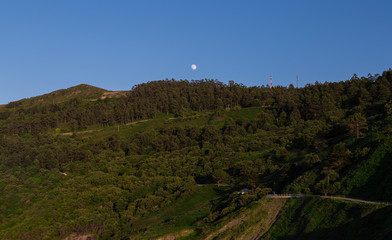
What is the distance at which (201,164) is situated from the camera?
95.9 metres

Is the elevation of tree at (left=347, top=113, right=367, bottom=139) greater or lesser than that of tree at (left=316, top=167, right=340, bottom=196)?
greater

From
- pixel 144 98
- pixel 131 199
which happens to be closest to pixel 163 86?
pixel 144 98

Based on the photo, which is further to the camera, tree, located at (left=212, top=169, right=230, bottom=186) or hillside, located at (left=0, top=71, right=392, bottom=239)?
tree, located at (left=212, top=169, right=230, bottom=186)

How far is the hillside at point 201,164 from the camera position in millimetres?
44688

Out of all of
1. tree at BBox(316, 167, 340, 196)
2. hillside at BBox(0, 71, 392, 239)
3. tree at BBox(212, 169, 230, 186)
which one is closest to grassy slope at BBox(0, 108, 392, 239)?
hillside at BBox(0, 71, 392, 239)

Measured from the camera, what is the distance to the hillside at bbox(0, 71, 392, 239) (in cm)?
4469

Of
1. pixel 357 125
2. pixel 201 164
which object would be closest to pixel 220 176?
pixel 201 164

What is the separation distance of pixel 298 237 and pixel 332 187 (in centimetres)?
966

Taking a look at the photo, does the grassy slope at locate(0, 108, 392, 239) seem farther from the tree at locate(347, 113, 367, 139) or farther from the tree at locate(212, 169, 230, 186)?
the tree at locate(347, 113, 367, 139)

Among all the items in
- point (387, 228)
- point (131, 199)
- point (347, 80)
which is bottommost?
point (131, 199)

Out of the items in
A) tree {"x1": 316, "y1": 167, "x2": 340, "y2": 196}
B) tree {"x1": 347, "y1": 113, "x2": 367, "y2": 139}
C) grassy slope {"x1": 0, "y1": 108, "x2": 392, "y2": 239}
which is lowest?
grassy slope {"x1": 0, "y1": 108, "x2": 392, "y2": 239}

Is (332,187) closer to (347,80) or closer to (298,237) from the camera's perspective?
(298,237)

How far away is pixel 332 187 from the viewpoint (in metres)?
45.2

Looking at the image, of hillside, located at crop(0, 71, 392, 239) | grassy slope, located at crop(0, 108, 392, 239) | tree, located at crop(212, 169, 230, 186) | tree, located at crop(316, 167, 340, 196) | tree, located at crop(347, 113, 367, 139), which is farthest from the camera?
tree, located at crop(212, 169, 230, 186)
